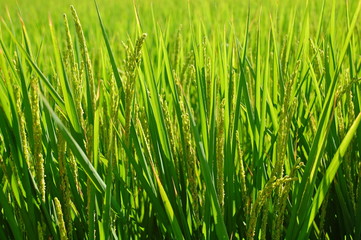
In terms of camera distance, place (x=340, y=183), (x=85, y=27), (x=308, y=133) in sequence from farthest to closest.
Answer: (x=85, y=27)
(x=308, y=133)
(x=340, y=183)

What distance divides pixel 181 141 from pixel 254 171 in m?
0.14

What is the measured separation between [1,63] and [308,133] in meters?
0.70

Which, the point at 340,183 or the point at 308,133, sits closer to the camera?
the point at 340,183

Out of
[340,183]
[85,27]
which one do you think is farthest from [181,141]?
[85,27]

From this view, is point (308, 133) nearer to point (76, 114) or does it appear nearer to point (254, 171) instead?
point (254, 171)

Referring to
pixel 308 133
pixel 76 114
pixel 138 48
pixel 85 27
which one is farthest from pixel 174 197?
pixel 85 27

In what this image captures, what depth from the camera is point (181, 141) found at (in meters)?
0.86

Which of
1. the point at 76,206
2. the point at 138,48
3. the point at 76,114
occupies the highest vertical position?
the point at 138,48

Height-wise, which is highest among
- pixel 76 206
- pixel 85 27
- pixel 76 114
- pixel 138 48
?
pixel 138 48

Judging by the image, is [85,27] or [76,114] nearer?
[76,114]

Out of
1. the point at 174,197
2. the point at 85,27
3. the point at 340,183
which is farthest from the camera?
the point at 85,27

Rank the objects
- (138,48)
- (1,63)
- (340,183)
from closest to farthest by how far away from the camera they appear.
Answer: (138,48)
(1,63)
(340,183)

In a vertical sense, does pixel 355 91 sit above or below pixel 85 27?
above

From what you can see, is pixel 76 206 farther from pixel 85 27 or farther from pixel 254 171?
pixel 85 27
